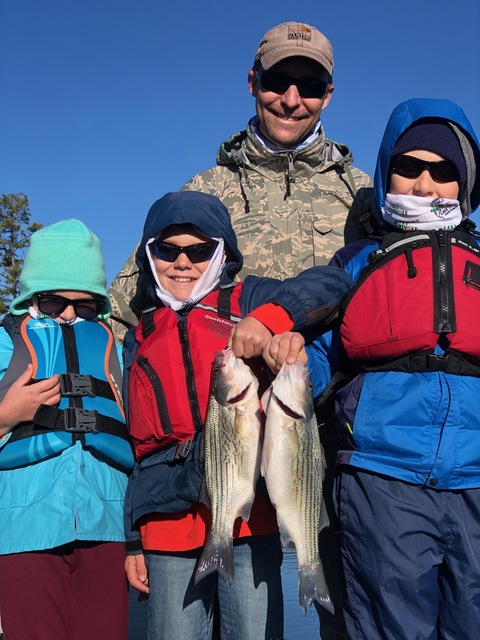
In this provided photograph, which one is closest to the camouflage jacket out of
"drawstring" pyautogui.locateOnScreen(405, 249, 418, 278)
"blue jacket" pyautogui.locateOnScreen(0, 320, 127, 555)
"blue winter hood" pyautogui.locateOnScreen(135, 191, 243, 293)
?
"blue winter hood" pyautogui.locateOnScreen(135, 191, 243, 293)

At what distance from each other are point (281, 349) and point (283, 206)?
2091 millimetres

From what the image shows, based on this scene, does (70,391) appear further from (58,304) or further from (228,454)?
(228,454)

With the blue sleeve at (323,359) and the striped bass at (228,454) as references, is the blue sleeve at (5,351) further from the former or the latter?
the blue sleeve at (323,359)

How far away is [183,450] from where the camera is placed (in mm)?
3982

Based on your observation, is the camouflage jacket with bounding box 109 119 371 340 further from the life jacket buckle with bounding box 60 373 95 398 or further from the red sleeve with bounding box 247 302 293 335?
the red sleeve with bounding box 247 302 293 335

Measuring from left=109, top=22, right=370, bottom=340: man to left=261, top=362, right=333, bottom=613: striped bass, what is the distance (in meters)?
1.88

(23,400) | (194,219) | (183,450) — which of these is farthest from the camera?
(194,219)

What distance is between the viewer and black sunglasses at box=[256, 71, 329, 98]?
5.22 meters

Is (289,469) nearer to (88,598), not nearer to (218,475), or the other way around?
(218,475)

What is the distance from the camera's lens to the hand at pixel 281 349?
3609 millimetres

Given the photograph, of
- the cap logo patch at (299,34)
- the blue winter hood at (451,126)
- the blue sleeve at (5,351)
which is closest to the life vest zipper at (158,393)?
the blue sleeve at (5,351)

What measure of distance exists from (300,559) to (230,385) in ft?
3.24

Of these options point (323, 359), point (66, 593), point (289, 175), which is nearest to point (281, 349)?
point (323, 359)

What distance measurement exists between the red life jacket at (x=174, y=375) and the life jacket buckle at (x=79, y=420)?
9.5 inches
